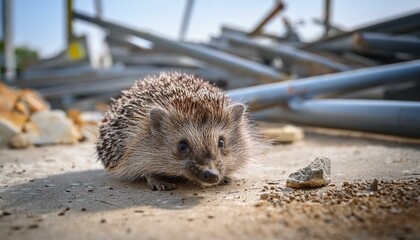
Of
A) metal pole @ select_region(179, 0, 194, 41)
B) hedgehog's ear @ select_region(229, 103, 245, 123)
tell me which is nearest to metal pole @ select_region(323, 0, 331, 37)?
metal pole @ select_region(179, 0, 194, 41)

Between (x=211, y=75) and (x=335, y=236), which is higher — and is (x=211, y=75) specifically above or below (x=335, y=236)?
above

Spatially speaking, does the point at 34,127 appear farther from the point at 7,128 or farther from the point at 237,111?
the point at 237,111

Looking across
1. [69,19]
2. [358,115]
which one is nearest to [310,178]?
[358,115]

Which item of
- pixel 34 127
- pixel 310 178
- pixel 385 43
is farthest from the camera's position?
pixel 385 43

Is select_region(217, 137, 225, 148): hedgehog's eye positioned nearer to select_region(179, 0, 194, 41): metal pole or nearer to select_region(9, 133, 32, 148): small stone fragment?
select_region(9, 133, 32, 148): small stone fragment

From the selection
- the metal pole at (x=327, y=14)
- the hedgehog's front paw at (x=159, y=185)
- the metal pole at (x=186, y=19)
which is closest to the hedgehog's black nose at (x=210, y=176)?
the hedgehog's front paw at (x=159, y=185)

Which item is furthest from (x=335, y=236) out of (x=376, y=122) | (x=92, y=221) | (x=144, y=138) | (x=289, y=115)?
(x=289, y=115)

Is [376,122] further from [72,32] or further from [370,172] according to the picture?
[72,32]
